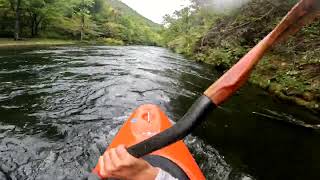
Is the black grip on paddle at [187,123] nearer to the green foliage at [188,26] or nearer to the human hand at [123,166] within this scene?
the human hand at [123,166]

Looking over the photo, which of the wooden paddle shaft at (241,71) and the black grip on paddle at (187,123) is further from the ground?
the wooden paddle shaft at (241,71)

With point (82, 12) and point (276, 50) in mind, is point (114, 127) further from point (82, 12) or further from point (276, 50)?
point (82, 12)

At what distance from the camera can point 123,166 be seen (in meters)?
1.51

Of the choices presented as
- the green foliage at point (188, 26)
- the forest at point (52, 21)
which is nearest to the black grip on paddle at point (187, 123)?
the green foliage at point (188, 26)

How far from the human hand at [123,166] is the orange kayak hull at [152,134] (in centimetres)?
113

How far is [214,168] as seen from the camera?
443cm

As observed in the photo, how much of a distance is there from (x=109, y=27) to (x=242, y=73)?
48.6 m

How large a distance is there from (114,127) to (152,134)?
1.96m

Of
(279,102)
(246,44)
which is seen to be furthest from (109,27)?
(279,102)

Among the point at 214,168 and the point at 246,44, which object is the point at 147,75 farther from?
the point at 214,168

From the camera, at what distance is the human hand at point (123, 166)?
1.51 metres

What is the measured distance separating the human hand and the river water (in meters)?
2.44

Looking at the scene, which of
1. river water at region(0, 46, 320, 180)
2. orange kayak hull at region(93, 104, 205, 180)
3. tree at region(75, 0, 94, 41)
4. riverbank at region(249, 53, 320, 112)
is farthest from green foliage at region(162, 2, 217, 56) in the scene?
tree at region(75, 0, 94, 41)

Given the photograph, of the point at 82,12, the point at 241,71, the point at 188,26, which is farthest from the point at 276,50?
the point at 82,12
